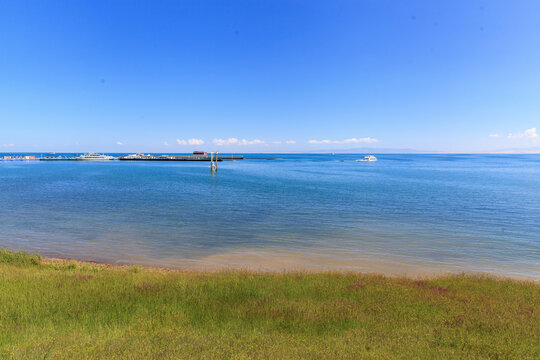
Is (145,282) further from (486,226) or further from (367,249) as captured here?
(486,226)

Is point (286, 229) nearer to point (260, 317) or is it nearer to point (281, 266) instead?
point (281, 266)

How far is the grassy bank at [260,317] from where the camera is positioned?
5770mm

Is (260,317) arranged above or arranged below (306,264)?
above

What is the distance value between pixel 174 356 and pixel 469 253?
1846cm

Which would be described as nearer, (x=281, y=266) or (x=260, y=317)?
(x=260, y=317)

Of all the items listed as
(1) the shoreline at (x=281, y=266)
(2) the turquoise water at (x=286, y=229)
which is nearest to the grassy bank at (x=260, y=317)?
(1) the shoreline at (x=281, y=266)

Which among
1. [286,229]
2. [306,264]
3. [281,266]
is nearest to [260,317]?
[281,266]

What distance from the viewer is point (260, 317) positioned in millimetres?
7684

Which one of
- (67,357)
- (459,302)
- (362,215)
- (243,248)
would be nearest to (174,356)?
(67,357)

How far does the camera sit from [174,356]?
5391 millimetres

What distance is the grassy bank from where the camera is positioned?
5.77 meters

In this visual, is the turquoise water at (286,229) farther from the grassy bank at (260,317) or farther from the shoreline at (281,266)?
the grassy bank at (260,317)

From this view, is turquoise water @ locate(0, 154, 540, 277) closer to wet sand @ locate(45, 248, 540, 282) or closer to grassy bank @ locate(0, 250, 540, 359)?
wet sand @ locate(45, 248, 540, 282)

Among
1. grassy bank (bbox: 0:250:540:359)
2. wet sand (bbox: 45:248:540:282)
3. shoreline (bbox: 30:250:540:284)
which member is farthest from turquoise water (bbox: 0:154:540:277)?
grassy bank (bbox: 0:250:540:359)
